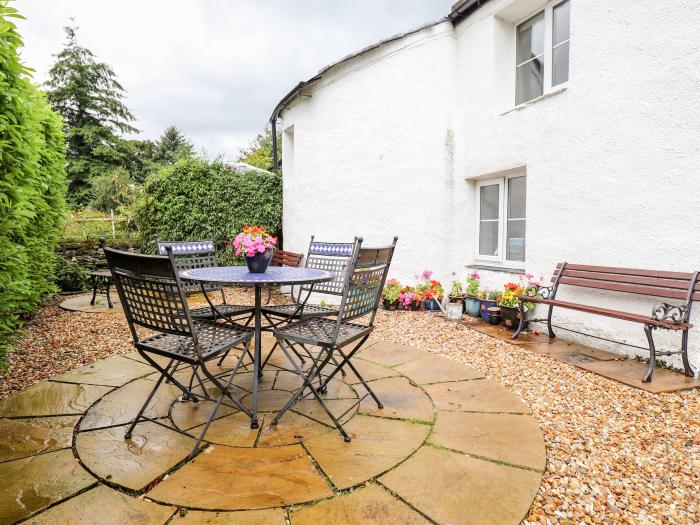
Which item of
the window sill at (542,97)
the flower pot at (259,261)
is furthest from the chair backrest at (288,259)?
the window sill at (542,97)

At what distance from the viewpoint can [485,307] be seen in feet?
16.9

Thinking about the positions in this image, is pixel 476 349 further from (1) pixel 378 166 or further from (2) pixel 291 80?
(2) pixel 291 80

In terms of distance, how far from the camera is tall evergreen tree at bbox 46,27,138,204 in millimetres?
20422

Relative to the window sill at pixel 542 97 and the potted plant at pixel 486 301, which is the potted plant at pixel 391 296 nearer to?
the potted plant at pixel 486 301

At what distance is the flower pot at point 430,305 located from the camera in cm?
582

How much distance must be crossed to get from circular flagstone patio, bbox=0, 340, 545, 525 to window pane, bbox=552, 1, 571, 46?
4.49 meters

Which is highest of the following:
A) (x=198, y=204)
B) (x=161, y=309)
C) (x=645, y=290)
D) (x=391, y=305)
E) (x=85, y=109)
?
(x=85, y=109)

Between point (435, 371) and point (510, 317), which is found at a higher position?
point (510, 317)

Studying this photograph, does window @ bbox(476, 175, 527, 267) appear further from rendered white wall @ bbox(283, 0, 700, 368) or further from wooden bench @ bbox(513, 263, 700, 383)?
wooden bench @ bbox(513, 263, 700, 383)

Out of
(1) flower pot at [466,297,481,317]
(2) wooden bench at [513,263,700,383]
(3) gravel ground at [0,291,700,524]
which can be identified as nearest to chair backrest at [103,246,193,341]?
(3) gravel ground at [0,291,700,524]

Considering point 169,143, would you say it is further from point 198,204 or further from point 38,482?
point 38,482

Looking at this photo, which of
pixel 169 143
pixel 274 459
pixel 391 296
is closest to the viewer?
pixel 274 459

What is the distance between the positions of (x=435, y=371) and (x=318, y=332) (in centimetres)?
124

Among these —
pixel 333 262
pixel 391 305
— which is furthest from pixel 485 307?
pixel 333 262
